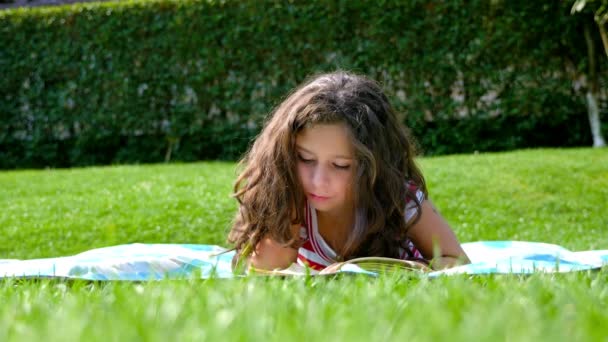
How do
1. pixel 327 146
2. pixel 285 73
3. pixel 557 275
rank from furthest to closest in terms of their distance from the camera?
pixel 285 73 → pixel 327 146 → pixel 557 275

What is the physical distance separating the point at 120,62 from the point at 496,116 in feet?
20.1

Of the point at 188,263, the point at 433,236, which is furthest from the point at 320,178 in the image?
the point at 188,263

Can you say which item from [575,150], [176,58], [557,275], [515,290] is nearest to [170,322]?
[515,290]

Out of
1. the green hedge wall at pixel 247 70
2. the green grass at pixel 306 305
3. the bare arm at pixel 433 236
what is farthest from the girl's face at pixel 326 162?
the green hedge wall at pixel 247 70

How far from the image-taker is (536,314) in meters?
1.60

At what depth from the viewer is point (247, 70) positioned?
41.6 ft

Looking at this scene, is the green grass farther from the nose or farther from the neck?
the neck

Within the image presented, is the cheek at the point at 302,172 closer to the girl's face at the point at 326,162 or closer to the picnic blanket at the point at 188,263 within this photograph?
the girl's face at the point at 326,162

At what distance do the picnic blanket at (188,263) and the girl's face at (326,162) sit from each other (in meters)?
0.58

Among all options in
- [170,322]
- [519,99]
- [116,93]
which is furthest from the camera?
[116,93]

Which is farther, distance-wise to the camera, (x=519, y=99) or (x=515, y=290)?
(x=519, y=99)

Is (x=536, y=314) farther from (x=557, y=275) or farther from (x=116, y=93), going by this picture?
(x=116, y=93)

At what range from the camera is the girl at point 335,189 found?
3797 mm

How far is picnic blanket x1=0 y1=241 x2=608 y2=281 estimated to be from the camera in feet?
10.2
